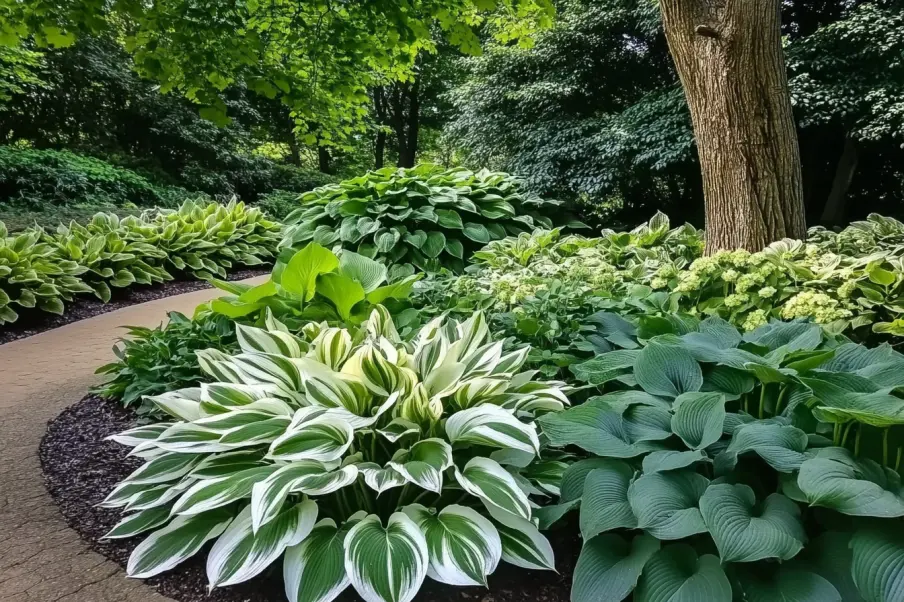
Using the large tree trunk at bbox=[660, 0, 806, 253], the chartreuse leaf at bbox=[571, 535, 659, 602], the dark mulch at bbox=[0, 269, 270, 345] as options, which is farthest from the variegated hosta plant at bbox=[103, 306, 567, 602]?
the dark mulch at bbox=[0, 269, 270, 345]

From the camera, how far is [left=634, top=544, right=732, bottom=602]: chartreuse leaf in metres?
1.23

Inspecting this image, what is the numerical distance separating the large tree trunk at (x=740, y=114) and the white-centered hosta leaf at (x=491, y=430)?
2544mm

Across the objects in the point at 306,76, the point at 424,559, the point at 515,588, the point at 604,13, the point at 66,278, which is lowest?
the point at 515,588

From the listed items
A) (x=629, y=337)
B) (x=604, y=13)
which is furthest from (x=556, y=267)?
(x=604, y=13)

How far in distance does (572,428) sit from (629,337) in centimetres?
86

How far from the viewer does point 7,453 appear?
2293 millimetres

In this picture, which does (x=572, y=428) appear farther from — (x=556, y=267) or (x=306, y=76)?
(x=306, y=76)

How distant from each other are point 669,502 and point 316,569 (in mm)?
864

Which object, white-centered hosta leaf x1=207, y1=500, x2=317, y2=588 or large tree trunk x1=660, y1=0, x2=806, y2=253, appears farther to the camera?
large tree trunk x1=660, y1=0, x2=806, y2=253

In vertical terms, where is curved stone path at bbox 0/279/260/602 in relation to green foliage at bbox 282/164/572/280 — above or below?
below

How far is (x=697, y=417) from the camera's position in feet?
4.97

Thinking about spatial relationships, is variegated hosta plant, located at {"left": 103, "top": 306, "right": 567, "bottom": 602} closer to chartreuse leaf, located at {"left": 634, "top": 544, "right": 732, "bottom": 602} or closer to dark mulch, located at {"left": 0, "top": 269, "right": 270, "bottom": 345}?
chartreuse leaf, located at {"left": 634, "top": 544, "right": 732, "bottom": 602}

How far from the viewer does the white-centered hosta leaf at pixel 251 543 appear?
1401 millimetres

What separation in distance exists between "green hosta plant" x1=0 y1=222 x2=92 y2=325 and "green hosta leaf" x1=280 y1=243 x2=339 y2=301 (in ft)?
10.00
